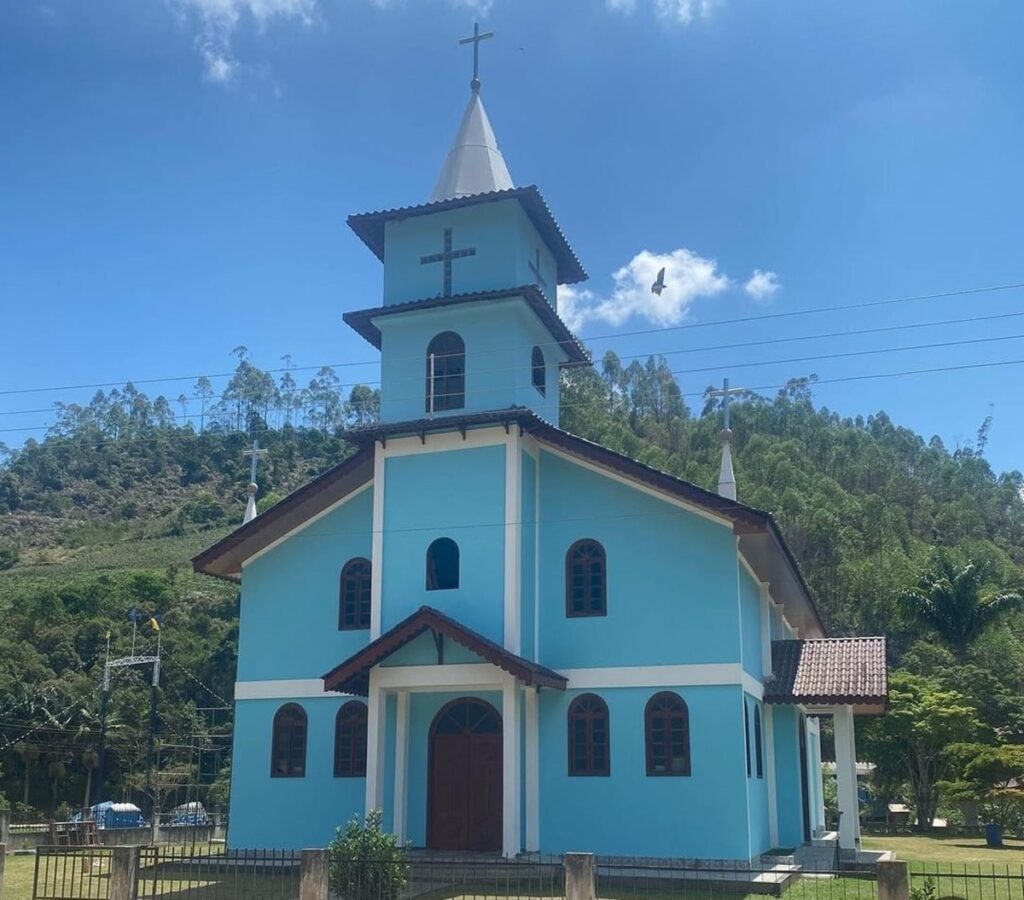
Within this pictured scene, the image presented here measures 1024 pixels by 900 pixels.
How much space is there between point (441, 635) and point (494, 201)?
812cm

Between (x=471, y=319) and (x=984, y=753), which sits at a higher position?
(x=471, y=319)

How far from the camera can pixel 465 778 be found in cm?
1947

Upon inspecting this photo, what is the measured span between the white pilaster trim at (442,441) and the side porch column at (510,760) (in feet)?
14.1

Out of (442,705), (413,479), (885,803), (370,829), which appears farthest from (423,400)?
(885,803)

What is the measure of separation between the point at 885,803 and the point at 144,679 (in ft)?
116

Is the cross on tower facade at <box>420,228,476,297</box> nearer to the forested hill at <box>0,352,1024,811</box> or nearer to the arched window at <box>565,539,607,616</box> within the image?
the arched window at <box>565,539,607,616</box>

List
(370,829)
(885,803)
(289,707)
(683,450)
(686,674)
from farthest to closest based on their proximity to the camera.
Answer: (683,450), (885,803), (289,707), (686,674), (370,829)

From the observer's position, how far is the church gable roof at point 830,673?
19703 millimetres

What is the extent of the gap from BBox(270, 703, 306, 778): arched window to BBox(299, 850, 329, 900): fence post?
7.77 m

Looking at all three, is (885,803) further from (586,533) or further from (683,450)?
(683,450)

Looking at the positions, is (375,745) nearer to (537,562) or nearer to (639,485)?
(537,562)

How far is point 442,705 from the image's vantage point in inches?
784

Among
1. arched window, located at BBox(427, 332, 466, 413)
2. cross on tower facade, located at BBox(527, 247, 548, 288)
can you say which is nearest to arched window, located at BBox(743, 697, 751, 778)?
arched window, located at BBox(427, 332, 466, 413)

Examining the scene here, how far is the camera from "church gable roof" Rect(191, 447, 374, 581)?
21281 mm
